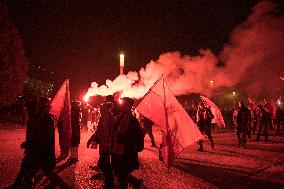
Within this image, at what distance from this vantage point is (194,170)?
9477 millimetres

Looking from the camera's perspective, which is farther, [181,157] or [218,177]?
[181,157]

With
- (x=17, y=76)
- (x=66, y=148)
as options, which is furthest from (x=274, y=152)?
(x=17, y=76)

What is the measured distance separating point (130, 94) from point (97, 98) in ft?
14.8

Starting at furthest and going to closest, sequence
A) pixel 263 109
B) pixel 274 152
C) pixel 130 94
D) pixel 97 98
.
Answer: pixel 97 98, pixel 130 94, pixel 263 109, pixel 274 152

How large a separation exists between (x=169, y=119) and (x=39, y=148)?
3392 mm

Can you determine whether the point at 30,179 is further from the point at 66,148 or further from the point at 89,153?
the point at 89,153

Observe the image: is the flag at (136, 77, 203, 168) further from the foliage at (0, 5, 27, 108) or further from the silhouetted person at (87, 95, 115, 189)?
the foliage at (0, 5, 27, 108)

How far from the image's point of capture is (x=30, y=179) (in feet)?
21.2

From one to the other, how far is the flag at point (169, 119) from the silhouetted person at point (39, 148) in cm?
264

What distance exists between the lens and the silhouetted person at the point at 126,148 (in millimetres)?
6262

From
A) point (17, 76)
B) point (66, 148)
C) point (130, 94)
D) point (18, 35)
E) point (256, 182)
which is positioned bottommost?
point (256, 182)

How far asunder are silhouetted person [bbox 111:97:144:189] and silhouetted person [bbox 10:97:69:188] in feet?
3.25

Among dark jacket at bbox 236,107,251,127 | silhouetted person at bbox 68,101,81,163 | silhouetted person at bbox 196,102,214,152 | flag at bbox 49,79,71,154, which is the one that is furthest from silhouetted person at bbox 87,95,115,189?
dark jacket at bbox 236,107,251,127

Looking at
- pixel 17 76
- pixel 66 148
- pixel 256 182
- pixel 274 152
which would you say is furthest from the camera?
pixel 17 76
